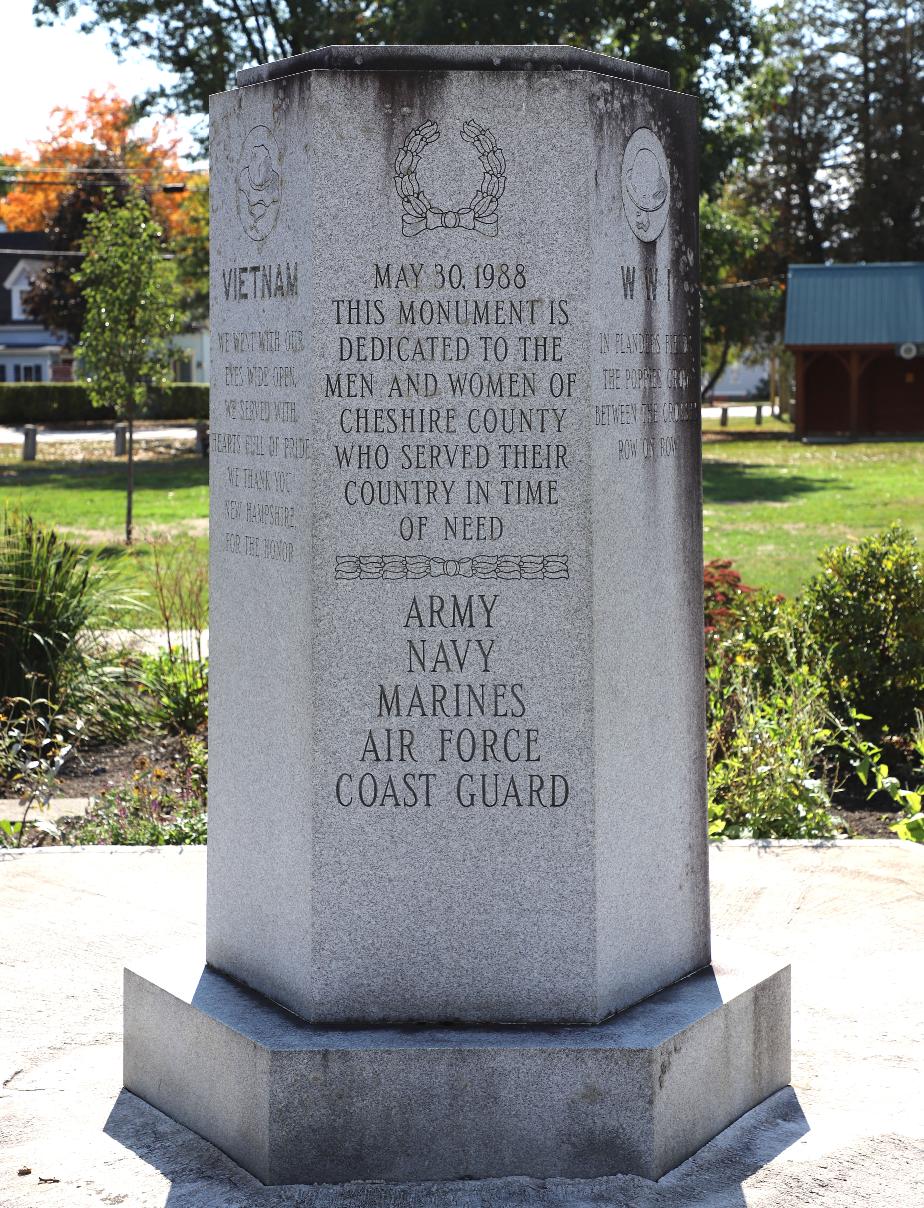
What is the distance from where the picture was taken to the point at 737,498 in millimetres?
26172

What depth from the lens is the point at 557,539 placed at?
4.05m

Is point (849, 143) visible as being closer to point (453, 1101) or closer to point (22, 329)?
point (22, 329)

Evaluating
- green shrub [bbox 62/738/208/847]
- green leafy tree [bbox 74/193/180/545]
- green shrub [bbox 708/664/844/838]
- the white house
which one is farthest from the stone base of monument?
the white house

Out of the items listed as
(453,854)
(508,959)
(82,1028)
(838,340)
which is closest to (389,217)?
(453,854)

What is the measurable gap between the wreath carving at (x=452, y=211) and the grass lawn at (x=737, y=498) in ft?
23.1

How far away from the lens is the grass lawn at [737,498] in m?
18.0

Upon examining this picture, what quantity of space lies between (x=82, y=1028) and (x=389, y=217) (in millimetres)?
2652

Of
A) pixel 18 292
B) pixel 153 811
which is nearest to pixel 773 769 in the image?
pixel 153 811

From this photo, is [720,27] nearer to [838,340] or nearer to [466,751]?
[838,340]

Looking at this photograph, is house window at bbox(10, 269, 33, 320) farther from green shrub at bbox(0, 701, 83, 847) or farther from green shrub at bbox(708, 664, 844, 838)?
green shrub at bbox(708, 664, 844, 838)

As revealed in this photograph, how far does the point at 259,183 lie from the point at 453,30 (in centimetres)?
2933

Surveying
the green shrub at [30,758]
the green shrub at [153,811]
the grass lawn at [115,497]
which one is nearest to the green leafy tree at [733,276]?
the grass lawn at [115,497]

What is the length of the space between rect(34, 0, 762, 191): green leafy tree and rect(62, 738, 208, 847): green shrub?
25.8m

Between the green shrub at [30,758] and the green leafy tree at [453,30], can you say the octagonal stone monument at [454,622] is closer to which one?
the green shrub at [30,758]
